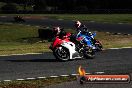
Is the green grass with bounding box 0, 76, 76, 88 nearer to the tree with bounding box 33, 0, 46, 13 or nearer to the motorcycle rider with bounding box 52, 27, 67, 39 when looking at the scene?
the motorcycle rider with bounding box 52, 27, 67, 39

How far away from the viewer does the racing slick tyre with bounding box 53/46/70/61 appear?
1747 centimetres

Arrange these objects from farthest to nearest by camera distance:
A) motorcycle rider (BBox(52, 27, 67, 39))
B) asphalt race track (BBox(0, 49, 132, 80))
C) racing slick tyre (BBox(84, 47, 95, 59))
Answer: racing slick tyre (BBox(84, 47, 95, 59))
motorcycle rider (BBox(52, 27, 67, 39))
asphalt race track (BBox(0, 49, 132, 80))

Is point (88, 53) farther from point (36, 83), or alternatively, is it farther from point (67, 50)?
point (36, 83)

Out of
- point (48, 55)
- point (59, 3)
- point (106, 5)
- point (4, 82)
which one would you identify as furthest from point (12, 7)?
point (4, 82)

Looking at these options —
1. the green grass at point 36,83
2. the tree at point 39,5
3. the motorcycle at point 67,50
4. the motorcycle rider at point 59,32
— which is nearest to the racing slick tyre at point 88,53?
the motorcycle at point 67,50

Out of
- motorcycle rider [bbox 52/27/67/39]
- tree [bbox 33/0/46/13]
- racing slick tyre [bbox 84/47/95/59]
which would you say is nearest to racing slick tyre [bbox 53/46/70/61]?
motorcycle rider [bbox 52/27/67/39]

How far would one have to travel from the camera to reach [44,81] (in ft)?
41.7

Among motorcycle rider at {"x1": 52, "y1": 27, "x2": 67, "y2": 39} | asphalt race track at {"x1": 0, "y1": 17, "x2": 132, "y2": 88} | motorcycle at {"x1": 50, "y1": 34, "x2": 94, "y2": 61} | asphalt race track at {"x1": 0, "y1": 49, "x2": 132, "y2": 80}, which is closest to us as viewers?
asphalt race track at {"x1": 0, "y1": 17, "x2": 132, "y2": 88}

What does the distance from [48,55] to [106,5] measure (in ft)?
192

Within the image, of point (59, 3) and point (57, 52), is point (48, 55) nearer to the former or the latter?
point (57, 52)

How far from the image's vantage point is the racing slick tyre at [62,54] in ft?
57.3

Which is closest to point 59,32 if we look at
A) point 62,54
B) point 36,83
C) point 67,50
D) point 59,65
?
point 67,50

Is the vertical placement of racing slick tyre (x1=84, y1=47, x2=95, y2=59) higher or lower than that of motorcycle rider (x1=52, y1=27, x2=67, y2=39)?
lower

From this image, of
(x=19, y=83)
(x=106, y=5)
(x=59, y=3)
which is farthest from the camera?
(x=59, y=3)
